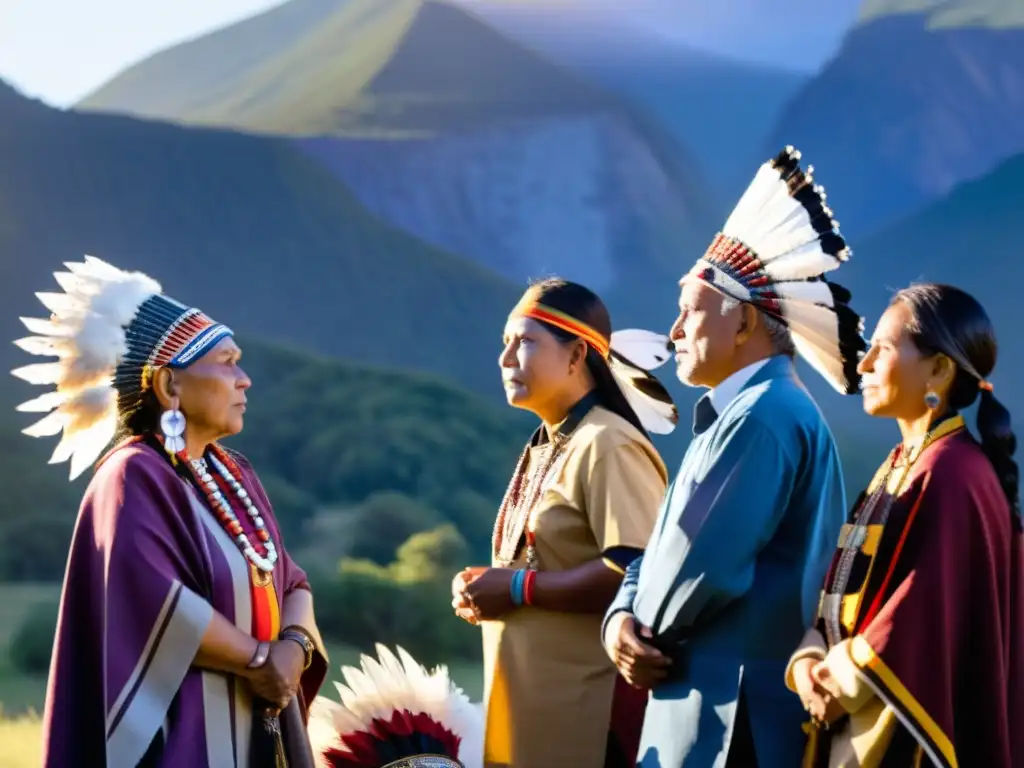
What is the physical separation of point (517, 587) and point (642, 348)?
833mm

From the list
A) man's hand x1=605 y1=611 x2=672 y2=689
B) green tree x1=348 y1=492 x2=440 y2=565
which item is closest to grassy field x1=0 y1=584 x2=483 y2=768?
green tree x1=348 y1=492 x2=440 y2=565

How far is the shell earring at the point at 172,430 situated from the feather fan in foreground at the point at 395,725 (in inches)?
28.0

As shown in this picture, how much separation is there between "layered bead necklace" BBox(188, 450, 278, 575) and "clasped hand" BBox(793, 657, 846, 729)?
1347 millimetres

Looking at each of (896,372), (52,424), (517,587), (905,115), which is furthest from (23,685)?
(905,115)

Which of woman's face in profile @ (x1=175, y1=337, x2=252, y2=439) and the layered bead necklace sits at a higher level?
woman's face in profile @ (x1=175, y1=337, x2=252, y2=439)

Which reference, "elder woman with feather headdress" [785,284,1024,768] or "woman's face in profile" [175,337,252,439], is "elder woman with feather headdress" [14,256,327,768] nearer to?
"woman's face in profile" [175,337,252,439]

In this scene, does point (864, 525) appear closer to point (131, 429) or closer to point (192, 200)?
point (131, 429)

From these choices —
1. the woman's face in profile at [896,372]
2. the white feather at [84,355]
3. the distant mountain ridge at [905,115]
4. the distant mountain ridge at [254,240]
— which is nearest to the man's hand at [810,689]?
the woman's face in profile at [896,372]

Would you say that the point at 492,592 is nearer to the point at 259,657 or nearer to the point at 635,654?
the point at 259,657

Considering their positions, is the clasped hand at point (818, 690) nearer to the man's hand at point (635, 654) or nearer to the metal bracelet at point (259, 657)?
the man's hand at point (635, 654)

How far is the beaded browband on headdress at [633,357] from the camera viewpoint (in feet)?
12.8

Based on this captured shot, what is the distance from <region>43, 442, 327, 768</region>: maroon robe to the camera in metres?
3.32

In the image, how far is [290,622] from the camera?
3.66 m

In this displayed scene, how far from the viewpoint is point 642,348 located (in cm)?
412
